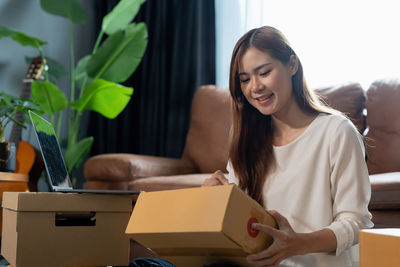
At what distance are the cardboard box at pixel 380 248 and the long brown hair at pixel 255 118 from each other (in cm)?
46

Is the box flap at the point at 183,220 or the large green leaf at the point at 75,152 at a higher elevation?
the box flap at the point at 183,220

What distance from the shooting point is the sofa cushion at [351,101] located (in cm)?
229

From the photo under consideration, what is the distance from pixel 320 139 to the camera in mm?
1201

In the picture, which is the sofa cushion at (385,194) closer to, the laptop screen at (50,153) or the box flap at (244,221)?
the box flap at (244,221)

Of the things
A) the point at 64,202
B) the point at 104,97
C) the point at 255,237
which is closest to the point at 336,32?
the point at 104,97

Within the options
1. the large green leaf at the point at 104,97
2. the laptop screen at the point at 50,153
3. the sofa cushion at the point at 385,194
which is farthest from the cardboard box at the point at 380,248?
the large green leaf at the point at 104,97

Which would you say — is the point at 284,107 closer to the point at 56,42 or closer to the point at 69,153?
the point at 69,153

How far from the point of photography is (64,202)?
1.32 meters

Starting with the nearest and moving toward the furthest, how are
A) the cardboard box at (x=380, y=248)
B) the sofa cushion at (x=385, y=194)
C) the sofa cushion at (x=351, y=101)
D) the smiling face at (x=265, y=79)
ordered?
the cardboard box at (x=380, y=248) < the smiling face at (x=265, y=79) < the sofa cushion at (x=385, y=194) < the sofa cushion at (x=351, y=101)

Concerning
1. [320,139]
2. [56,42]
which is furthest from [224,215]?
[56,42]

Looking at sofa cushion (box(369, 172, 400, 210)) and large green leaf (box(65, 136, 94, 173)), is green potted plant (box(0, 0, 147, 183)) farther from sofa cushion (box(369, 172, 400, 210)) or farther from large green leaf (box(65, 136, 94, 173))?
sofa cushion (box(369, 172, 400, 210))

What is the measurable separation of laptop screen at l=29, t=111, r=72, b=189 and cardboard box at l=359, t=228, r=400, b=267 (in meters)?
0.83

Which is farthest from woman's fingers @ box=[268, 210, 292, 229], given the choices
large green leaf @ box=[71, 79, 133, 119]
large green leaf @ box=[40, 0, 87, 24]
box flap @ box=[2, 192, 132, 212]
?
large green leaf @ box=[40, 0, 87, 24]

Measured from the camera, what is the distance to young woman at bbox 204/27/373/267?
3.62ft
